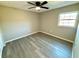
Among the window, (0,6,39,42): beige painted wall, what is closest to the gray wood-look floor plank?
(0,6,39,42): beige painted wall

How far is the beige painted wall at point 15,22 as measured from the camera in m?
3.63

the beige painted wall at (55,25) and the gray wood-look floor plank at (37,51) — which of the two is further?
the beige painted wall at (55,25)

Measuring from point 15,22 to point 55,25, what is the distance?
10.5 ft

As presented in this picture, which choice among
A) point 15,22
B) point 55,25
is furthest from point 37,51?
point 55,25

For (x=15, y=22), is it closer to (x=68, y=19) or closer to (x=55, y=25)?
(x=55, y=25)

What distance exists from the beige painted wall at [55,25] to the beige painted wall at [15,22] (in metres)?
1.18

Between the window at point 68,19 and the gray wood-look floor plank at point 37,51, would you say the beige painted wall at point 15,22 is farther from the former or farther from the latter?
the window at point 68,19

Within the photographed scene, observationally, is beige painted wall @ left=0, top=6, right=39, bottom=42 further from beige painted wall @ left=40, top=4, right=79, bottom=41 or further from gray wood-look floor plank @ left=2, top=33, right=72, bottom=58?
beige painted wall @ left=40, top=4, right=79, bottom=41

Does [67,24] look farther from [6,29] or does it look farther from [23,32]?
[6,29]

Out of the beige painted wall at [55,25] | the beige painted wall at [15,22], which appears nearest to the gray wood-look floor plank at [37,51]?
the beige painted wall at [55,25]

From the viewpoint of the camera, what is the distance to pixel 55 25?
191 inches

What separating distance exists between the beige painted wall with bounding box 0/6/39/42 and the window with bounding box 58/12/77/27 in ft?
9.04

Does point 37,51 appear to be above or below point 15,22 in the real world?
below

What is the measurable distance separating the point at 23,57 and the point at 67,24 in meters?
3.41
